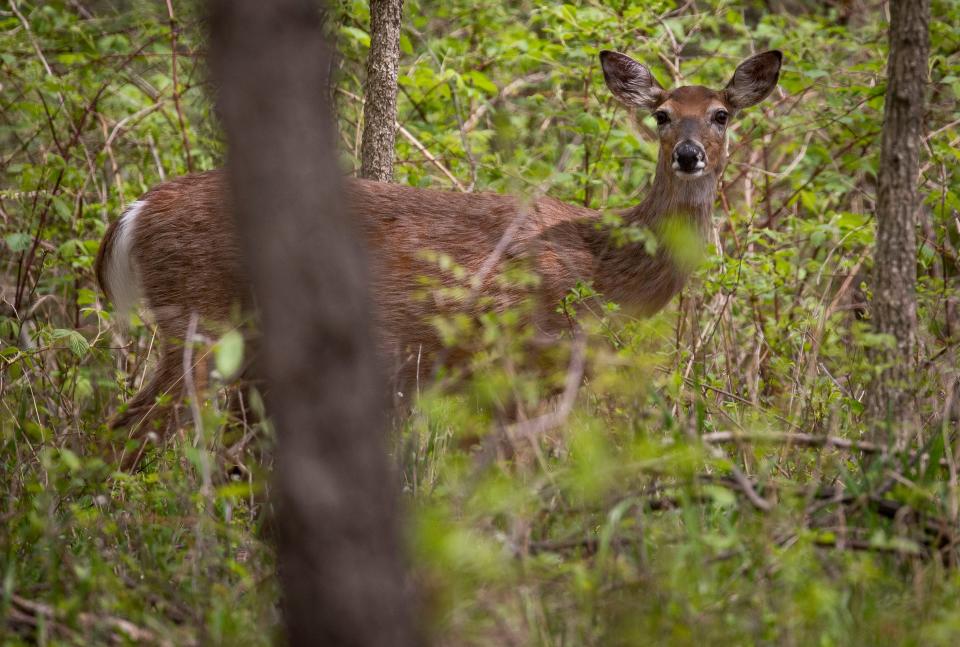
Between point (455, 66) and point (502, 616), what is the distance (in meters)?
4.69

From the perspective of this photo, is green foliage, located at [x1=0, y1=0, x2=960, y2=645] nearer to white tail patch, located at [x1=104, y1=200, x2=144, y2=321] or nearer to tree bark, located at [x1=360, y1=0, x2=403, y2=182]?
white tail patch, located at [x1=104, y1=200, x2=144, y2=321]

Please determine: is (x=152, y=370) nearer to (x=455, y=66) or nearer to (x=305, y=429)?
(x=455, y=66)

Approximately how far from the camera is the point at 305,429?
7.04ft

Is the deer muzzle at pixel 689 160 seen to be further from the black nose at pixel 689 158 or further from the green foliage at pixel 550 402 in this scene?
the green foliage at pixel 550 402

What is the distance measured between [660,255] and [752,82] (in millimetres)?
1104

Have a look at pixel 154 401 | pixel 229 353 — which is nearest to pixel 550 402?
pixel 154 401

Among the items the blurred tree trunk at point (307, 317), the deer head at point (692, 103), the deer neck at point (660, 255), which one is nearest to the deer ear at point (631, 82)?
→ the deer head at point (692, 103)

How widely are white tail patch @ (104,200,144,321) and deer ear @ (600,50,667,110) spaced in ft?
7.83

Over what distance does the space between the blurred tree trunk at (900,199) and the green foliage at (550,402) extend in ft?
0.45

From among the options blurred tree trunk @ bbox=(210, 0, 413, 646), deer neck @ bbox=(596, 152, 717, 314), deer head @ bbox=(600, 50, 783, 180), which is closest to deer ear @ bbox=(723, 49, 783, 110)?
deer head @ bbox=(600, 50, 783, 180)

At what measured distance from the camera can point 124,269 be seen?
213 inches

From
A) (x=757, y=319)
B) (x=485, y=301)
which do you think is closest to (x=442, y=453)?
(x=485, y=301)

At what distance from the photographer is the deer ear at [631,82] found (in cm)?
595

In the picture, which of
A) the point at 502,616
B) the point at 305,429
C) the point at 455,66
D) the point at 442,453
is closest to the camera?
the point at 305,429
